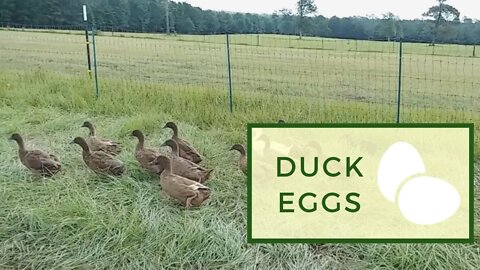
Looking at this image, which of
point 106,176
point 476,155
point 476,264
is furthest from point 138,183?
point 476,155

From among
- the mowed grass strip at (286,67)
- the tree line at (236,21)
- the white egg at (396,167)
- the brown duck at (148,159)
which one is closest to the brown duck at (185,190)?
the brown duck at (148,159)

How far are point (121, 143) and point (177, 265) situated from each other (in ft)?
7.86

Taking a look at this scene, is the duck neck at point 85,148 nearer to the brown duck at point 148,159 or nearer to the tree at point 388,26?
the brown duck at point 148,159

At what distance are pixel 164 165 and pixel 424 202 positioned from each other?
1.81 metres

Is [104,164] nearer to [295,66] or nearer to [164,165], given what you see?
[164,165]

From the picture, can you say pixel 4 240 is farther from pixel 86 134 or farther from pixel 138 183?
pixel 86 134

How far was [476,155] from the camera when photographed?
4223mm

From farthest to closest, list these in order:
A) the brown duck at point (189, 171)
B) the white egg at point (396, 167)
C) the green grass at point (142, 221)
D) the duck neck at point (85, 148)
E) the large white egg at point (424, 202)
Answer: the duck neck at point (85, 148), the brown duck at point (189, 171), the white egg at point (396, 167), the large white egg at point (424, 202), the green grass at point (142, 221)

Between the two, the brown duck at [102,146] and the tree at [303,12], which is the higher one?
the tree at [303,12]

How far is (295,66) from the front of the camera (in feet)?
44.5

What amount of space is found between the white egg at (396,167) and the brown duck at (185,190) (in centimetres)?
127

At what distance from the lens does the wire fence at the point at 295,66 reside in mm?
7855

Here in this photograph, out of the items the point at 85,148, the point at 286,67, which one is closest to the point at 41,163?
the point at 85,148

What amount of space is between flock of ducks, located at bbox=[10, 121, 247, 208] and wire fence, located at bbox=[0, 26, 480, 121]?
101 inches
